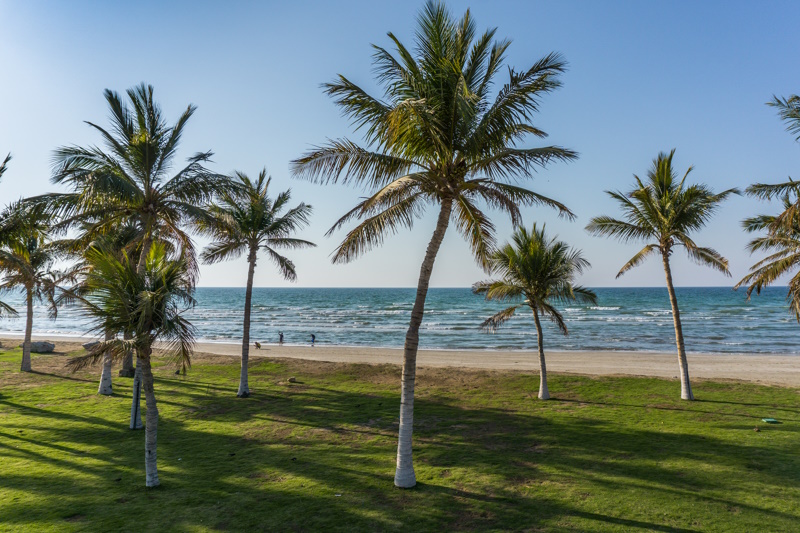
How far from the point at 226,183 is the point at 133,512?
8.99 metres

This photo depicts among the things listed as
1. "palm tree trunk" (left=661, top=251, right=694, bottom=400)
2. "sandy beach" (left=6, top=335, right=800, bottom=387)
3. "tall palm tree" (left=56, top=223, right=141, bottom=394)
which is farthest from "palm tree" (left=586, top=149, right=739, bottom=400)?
"tall palm tree" (left=56, top=223, right=141, bottom=394)

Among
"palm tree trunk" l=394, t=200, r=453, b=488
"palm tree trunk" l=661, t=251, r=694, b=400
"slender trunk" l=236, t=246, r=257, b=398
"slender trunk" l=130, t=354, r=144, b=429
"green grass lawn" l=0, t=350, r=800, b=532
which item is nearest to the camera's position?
"green grass lawn" l=0, t=350, r=800, b=532

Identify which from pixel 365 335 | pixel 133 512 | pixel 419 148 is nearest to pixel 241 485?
pixel 133 512

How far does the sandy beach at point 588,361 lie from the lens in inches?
910

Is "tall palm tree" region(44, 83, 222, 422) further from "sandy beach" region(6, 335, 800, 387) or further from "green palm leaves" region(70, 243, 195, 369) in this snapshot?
"sandy beach" region(6, 335, 800, 387)

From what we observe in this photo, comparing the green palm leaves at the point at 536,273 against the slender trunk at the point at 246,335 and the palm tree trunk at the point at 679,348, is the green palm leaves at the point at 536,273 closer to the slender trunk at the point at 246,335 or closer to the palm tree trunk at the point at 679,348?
the palm tree trunk at the point at 679,348

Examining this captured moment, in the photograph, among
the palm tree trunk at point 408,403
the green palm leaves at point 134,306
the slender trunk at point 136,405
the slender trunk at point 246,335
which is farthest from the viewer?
the slender trunk at point 246,335

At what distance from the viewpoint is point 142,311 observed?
799 cm

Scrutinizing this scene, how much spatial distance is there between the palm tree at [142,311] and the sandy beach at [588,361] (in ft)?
57.0

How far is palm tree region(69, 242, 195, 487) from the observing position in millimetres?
8047

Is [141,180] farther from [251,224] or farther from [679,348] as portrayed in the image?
[679,348]

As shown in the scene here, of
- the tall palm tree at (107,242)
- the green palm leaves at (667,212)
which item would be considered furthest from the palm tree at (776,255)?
the tall palm tree at (107,242)

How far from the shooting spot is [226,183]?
537 inches

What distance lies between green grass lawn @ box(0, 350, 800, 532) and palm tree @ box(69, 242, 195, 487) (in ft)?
5.50
